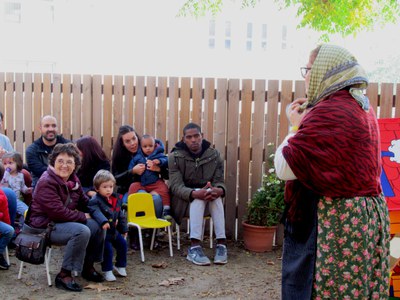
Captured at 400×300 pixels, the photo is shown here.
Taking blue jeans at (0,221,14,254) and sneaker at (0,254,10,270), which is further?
sneaker at (0,254,10,270)

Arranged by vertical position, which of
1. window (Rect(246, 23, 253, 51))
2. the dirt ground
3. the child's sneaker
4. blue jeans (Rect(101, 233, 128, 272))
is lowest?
the dirt ground

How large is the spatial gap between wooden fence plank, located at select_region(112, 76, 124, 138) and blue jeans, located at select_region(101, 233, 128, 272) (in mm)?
2271

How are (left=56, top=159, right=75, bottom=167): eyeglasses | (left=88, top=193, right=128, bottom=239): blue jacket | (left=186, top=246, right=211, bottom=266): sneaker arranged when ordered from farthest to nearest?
(left=186, top=246, right=211, bottom=266): sneaker
(left=88, top=193, right=128, bottom=239): blue jacket
(left=56, top=159, right=75, bottom=167): eyeglasses

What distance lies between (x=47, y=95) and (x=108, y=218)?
283cm

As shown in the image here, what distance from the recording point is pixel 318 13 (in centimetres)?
1064

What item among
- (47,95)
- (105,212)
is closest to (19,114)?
(47,95)

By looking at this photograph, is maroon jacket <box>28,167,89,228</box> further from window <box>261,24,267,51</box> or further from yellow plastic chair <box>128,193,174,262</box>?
window <box>261,24,267,51</box>

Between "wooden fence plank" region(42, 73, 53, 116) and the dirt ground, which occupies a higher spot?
"wooden fence plank" region(42, 73, 53, 116)

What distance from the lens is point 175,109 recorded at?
282 inches

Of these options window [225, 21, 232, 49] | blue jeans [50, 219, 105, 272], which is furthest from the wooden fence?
window [225, 21, 232, 49]

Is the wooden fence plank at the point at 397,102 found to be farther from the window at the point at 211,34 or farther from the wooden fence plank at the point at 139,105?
the window at the point at 211,34

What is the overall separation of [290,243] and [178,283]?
250 cm

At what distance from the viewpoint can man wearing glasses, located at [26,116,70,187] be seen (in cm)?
650

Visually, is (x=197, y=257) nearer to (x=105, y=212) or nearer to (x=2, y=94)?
(x=105, y=212)
